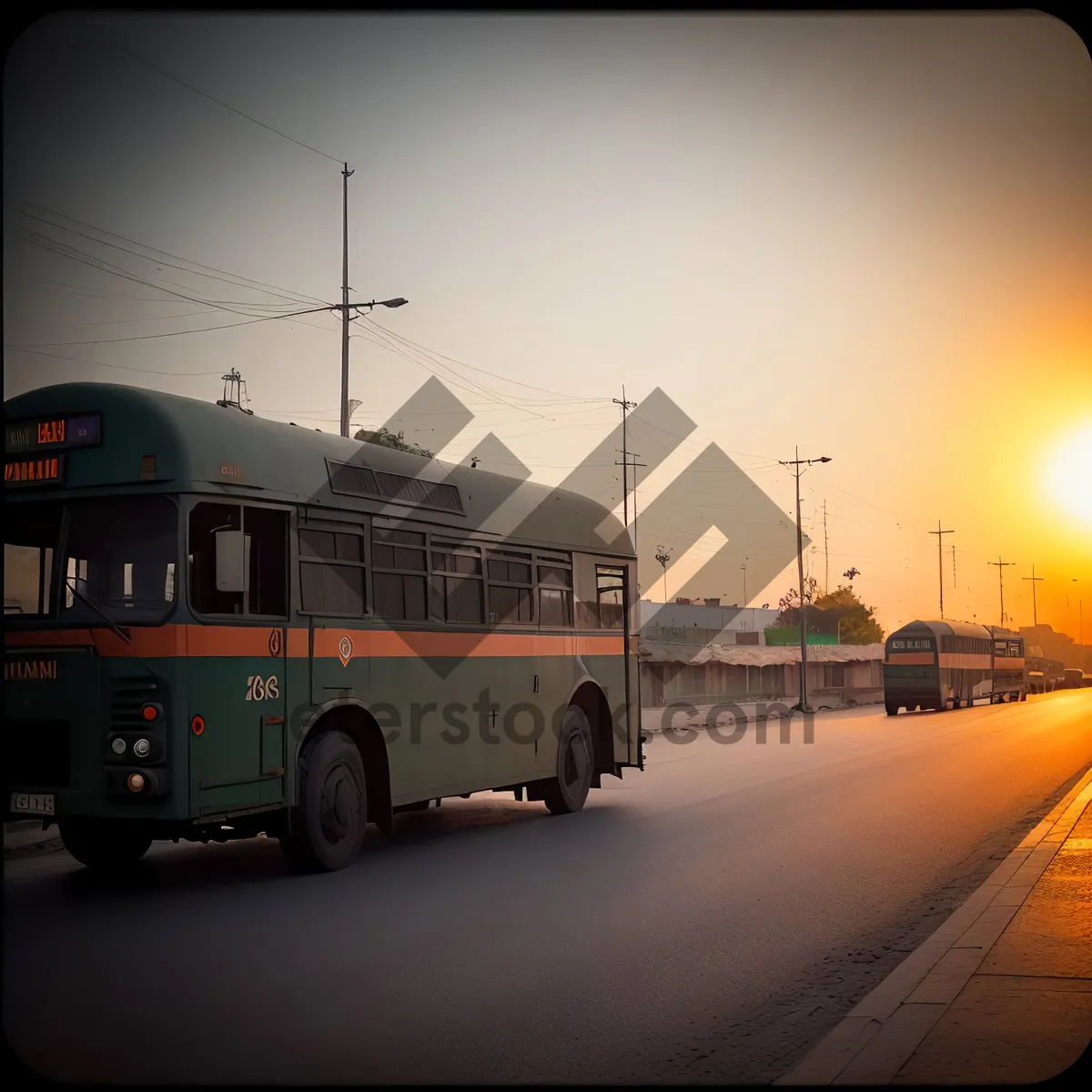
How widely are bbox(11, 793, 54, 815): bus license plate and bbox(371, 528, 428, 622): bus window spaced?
3404 millimetres

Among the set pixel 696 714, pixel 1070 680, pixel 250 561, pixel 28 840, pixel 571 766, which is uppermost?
pixel 250 561

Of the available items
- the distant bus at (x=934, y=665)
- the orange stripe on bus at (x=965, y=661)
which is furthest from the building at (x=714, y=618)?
the distant bus at (x=934, y=665)

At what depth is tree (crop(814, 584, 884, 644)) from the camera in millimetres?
139500

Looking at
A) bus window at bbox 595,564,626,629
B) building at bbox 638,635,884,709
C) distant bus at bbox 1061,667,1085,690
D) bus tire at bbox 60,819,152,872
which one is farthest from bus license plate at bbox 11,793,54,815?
distant bus at bbox 1061,667,1085,690

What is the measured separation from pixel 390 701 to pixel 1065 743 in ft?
78.1

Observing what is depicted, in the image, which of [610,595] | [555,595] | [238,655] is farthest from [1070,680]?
[238,655]

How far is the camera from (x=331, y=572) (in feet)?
36.7

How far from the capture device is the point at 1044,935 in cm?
831

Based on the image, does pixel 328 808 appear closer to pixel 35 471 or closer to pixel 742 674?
pixel 35 471

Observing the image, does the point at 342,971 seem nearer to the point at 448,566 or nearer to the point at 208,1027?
the point at 208,1027

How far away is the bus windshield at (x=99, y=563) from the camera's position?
9578 millimetres

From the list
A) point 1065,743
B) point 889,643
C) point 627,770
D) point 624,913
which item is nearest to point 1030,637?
point 889,643

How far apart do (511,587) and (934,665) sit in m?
40.6

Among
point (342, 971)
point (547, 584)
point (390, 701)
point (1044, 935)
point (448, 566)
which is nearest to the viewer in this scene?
point (342, 971)
